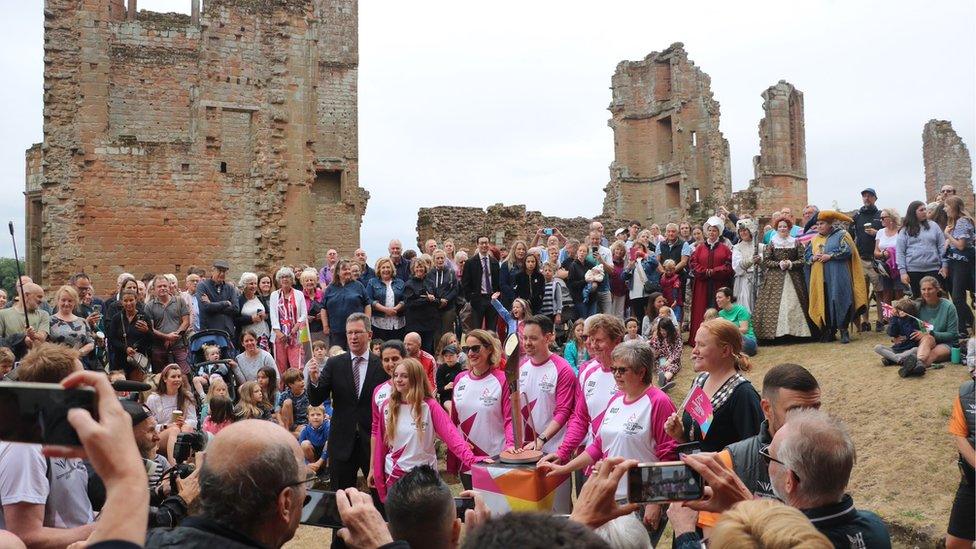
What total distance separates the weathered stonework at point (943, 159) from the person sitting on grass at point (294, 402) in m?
30.0

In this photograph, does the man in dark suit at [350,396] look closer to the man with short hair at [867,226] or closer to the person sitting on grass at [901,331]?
the person sitting on grass at [901,331]

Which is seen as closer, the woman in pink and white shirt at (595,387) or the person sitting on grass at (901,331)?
the woman in pink and white shirt at (595,387)

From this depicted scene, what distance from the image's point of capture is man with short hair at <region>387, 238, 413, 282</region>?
12.4 metres

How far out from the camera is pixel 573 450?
6047mm

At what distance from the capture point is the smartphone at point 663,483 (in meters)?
2.97

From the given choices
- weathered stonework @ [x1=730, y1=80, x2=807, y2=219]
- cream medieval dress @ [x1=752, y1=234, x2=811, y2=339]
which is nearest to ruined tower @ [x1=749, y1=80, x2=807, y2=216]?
weathered stonework @ [x1=730, y1=80, x2=807, y2=219]

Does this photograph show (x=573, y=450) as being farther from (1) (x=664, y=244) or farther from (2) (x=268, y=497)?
(1) (x=664, y=244)

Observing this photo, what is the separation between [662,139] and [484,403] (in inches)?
1478

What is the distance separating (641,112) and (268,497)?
41.5m

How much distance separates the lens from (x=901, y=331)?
9.81 meters

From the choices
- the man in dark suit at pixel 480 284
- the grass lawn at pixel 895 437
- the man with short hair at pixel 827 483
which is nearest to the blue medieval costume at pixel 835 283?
the grass lawn at pixel 895 437

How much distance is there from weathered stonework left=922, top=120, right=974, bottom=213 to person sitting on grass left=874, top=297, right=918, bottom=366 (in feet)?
84.1

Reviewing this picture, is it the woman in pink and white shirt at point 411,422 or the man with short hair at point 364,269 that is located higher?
the man with short hair at point 364,269

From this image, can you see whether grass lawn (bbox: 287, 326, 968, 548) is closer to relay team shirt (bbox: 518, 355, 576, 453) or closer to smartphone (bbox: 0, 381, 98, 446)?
relay team shirt (bbox: 518, 355, 576, 453)
